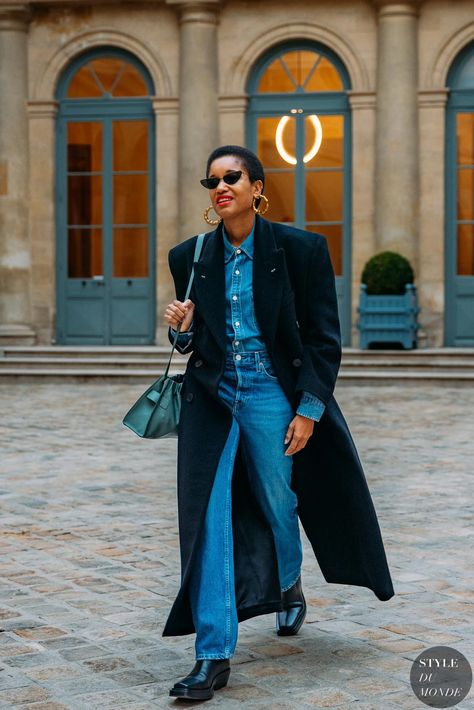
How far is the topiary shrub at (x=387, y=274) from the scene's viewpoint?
16.9m

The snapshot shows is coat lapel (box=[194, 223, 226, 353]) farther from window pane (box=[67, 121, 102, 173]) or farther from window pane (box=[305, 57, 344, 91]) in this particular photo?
window pane (box=[67, 121, 102, 173])

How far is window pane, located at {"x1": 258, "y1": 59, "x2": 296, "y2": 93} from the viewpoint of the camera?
18.3 meters

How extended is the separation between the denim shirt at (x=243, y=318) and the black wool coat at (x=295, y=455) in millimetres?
33

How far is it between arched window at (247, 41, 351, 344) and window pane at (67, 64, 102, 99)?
7.19ft

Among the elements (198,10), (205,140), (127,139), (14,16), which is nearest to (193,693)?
(205,140)

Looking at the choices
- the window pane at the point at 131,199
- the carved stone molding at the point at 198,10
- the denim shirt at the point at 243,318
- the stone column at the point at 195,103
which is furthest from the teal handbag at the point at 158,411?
the window pane at the point at 131,199

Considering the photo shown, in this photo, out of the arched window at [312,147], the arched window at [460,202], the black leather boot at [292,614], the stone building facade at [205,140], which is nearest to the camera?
the black leather boot at [292,614]

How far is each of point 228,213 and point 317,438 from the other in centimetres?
83

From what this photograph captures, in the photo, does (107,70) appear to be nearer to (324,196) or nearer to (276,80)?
(276,80)

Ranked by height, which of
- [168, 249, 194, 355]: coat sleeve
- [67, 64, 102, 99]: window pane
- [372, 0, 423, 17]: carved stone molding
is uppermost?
[372, 0, 423, 17]: carved stone molding

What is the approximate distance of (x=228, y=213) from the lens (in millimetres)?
4367

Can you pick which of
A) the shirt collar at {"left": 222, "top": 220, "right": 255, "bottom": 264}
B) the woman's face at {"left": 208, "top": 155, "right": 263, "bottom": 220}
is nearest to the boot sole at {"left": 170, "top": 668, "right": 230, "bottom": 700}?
the shirt collar at {"left": 222, "top": 220, "right": 255, "bottom": 264}

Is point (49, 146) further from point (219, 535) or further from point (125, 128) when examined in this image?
point (219, 535)

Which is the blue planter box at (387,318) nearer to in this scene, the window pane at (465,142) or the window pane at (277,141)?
the window pane at (465,142)
